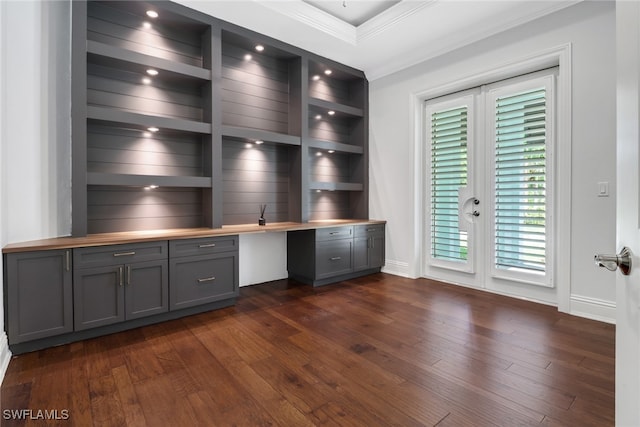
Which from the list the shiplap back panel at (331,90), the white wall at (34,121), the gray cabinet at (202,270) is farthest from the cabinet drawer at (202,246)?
the shiplap back panel at (331,90)

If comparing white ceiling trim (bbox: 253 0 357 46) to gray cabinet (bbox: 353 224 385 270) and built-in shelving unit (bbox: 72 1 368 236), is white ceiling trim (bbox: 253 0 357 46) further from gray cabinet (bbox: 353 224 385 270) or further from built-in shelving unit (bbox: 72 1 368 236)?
gray cabinet (bbox: 353 224 385 270)

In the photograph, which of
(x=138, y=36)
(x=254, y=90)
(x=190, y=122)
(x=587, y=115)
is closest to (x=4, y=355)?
(x=190, y=122)

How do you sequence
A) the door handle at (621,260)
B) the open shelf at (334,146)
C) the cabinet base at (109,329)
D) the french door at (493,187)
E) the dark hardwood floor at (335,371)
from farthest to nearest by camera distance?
1. the open shelf at (334,146)
2. the french door at (493,187)
3. the cabinet base at (109,329)
4. the dark hardwood floor at (335,371)
5. the door handle at (621,260)

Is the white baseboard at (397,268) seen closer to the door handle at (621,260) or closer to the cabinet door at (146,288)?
the cabinet door at (146,288)

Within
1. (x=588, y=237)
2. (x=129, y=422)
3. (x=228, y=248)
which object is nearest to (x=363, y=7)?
(x=228, y=248)

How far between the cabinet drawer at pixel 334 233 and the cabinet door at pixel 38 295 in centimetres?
250

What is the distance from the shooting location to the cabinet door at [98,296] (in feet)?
8.11

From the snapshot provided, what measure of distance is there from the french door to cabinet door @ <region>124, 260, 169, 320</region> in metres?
3.27

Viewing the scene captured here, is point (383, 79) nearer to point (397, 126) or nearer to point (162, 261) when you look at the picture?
point (397, 126)

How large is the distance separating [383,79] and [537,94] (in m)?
2.08

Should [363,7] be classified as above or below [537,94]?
above

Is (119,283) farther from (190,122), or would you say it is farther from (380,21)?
(380,21)

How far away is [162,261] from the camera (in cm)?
285

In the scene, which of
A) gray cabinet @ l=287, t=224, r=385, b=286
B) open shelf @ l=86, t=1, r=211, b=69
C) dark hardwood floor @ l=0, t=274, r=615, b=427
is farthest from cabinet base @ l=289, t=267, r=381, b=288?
open shelf @ l=86, t=1, r=211, b=69
